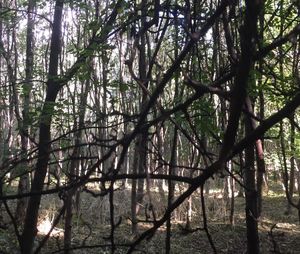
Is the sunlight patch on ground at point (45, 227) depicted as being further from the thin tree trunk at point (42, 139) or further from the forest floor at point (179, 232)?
the thin tree trunk at point (42, 139)

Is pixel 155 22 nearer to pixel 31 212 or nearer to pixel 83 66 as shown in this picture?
pixel 83 66

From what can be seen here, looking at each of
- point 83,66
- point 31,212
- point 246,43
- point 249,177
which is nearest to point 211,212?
point 31,212

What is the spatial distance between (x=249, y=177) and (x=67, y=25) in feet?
36.6

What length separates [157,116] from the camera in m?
2.11

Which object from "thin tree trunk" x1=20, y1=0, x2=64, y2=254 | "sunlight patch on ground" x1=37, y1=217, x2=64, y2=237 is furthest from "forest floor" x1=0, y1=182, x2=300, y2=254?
"thin tree trunk" x1=20, y1=0, x2=64, y2=254

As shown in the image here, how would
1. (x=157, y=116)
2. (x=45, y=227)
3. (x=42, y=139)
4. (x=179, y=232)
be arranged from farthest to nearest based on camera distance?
(x=179, y=232) → (x=45, y=227) → (x=42, y=139) → (x=157, y=116)

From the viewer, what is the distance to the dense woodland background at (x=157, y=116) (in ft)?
4.32

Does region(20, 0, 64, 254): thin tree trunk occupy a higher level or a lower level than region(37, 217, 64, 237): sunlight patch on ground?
higher

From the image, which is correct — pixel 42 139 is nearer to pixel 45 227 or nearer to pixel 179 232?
pixel 45 227

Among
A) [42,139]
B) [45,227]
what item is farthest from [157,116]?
[45,227]

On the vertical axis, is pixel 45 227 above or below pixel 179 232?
above

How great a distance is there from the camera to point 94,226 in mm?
10766

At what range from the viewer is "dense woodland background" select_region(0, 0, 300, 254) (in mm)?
1315

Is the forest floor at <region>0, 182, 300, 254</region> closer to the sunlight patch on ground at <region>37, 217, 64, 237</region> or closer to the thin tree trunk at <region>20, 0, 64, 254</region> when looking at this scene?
the sunlight patch on ground at <region>37, 217, 64, 237</region>
